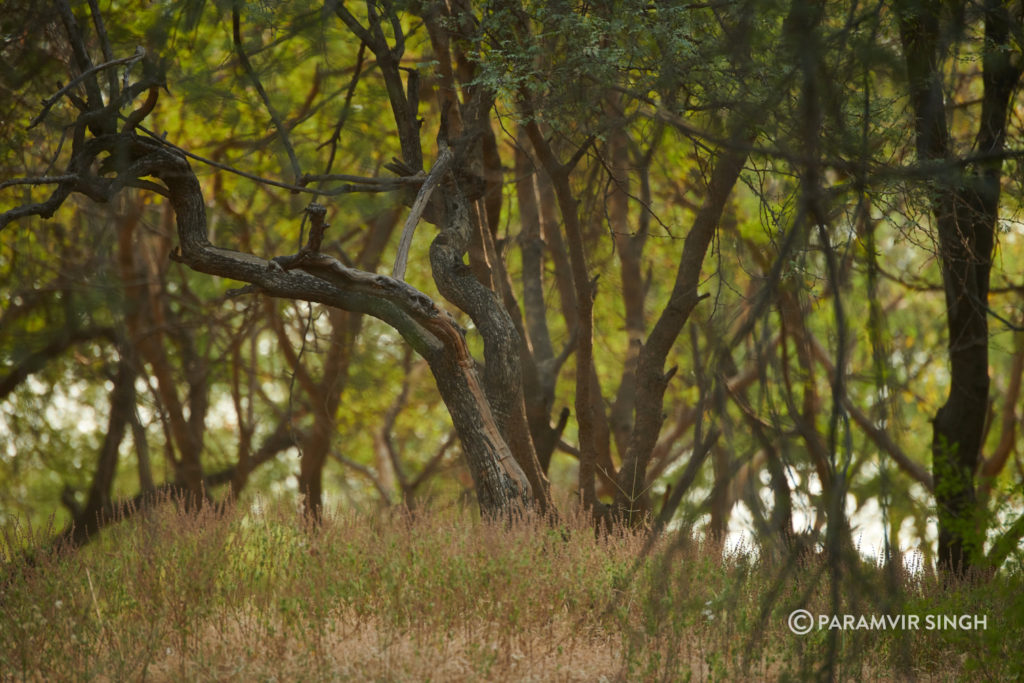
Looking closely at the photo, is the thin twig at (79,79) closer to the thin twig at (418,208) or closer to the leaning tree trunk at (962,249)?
the thin twig at (418,208)

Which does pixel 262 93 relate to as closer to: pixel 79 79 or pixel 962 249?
pixel 79 79

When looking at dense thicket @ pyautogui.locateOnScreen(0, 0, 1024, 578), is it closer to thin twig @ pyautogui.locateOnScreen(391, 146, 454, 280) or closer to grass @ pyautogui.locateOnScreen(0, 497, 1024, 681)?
thin twig @ pyautogui.locateOnScreen(391, 146, 454, 280)

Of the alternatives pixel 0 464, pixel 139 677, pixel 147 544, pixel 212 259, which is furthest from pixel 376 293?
pixel 0 464

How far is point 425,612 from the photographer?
5031mm

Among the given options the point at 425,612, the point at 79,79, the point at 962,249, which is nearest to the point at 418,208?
the point at 79,79

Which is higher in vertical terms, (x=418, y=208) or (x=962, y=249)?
(x=962, y=249)
